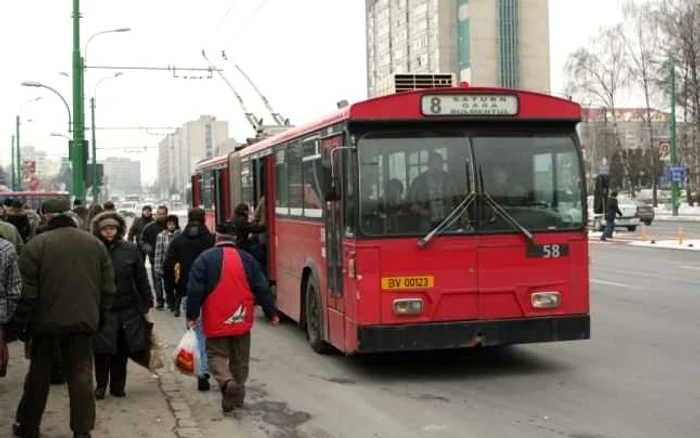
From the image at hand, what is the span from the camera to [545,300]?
8.54 meters

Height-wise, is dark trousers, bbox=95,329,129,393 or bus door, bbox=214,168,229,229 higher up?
bus door, bbox=214,168,229,229

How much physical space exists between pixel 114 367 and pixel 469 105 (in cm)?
410

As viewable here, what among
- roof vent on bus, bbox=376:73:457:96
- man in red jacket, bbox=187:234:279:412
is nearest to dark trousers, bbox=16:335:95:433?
man in red jacket, bbox=187:234:279:412

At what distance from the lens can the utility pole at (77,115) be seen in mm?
21953

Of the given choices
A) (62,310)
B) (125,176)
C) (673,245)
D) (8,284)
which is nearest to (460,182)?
(62,310)

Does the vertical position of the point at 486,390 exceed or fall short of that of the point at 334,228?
it falls short

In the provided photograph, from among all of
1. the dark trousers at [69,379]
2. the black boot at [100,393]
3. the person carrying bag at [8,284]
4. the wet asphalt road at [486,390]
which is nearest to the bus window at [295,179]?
the wet asphalt road at [486,390]

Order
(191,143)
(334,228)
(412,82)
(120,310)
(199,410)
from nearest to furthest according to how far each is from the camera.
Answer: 1. (199,410)
2. (120,310)
3. (334,228)
4. (412,82)
5. (191,143)

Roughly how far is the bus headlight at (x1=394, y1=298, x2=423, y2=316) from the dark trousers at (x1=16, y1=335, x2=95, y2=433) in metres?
3.12

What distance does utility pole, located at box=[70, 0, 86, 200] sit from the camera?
21953 mm

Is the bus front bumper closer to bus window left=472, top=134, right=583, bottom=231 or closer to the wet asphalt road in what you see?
the wet asphalt road

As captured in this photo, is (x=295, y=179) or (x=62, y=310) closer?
(x=62, y=310)

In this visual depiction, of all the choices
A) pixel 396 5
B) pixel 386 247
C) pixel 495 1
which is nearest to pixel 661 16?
pixel 495 1

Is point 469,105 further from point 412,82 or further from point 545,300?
point 545,300
